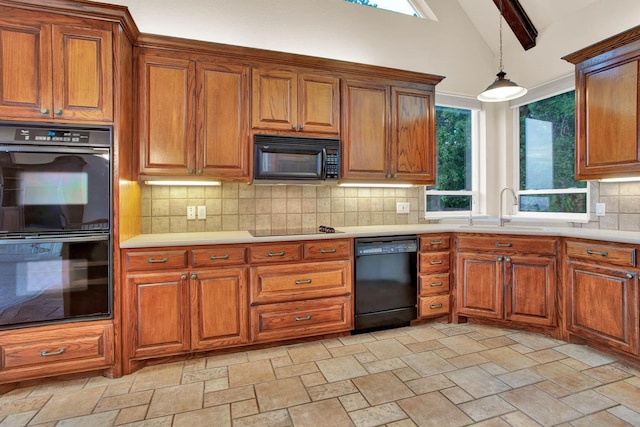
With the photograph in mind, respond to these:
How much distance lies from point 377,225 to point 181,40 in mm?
2383

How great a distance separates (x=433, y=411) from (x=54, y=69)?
299 centimetres

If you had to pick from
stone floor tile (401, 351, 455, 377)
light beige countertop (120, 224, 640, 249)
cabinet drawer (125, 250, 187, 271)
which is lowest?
stone floor tile (401, 351, 455, 377)

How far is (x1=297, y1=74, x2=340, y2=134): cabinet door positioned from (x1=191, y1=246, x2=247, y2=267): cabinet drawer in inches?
46.3

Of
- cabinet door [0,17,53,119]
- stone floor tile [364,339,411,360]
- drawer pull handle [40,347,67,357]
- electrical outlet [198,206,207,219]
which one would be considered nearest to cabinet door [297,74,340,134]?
electrical outlet [198,206,207,219]

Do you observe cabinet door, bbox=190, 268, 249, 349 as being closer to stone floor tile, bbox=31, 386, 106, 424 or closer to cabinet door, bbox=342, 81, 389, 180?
stone floor tile, bbox=31, 386, 106, 424

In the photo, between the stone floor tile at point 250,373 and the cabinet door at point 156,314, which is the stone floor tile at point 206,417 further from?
the cabinet door at point 156,314

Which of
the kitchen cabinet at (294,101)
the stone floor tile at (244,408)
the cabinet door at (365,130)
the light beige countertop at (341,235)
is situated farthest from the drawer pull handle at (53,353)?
the cabinet door at (365,130)

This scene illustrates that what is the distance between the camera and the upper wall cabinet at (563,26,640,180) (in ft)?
8.07

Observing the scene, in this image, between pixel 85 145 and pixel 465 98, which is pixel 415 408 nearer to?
pixel 85 145

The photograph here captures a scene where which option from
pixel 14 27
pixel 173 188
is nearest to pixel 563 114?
pixel 173 188

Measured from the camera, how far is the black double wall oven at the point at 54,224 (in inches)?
77.7

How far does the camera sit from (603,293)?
240 cm

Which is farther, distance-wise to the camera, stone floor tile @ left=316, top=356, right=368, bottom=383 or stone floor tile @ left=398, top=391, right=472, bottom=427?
stone floor tile @ left=316, top=356, right=368, bottom=383

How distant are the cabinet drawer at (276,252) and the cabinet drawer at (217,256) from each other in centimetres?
8
